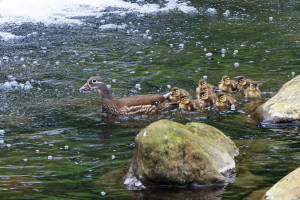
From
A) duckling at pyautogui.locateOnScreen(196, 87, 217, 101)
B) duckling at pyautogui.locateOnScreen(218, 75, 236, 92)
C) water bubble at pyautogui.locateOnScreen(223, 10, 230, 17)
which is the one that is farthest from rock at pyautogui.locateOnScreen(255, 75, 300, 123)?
water bubble at pyautogui.locateOnScreen(223, 10, 230, 17)

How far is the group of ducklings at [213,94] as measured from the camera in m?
11.7

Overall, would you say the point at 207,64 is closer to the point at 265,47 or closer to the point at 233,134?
the point at 265,47

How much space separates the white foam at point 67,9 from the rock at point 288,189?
16.0 meters

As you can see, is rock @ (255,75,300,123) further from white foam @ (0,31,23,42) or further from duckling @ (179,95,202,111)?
white foam @ (0,31,23,42)

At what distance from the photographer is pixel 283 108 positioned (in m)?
10.4

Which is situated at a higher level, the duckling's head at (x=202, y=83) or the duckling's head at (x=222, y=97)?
the duckling's head at (x=202, y=83)

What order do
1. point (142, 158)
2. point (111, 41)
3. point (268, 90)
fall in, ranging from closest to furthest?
1. point (142, 158)
2. point (268, 90)
3. point (111, 41)

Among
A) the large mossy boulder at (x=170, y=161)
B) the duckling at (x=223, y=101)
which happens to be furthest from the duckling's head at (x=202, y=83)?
the large mossy boulder at (x=170, y=161)

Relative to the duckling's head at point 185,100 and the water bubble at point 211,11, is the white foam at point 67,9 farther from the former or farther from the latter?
the duckling's head at point 185,100

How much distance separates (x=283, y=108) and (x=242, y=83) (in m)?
2.65

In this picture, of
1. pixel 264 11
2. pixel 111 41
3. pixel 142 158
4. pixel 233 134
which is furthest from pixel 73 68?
pixel 264 11

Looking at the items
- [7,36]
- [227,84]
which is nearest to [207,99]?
[227,84]

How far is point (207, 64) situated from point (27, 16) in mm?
9561

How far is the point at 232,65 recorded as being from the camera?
1542 cm
